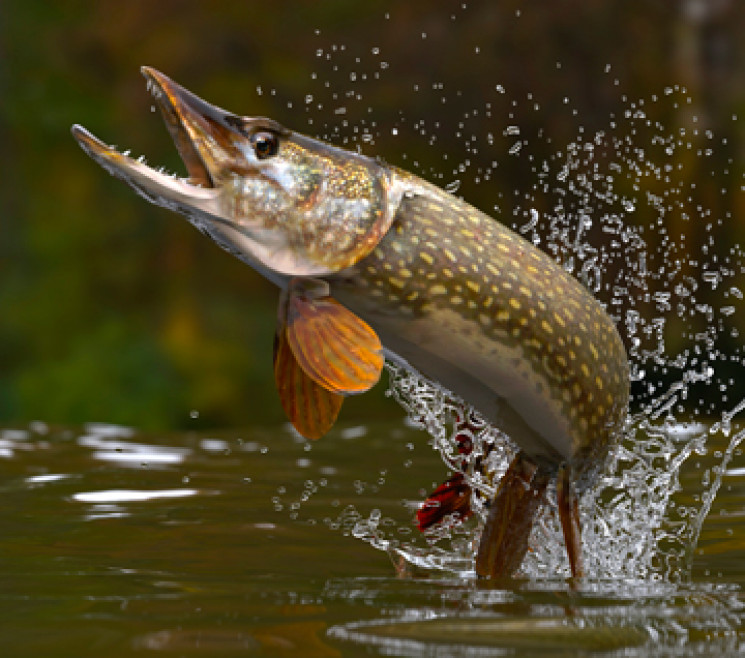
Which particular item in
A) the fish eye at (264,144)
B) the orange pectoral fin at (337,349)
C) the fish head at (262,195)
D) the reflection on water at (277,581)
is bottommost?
the reflection on water at (277,581)

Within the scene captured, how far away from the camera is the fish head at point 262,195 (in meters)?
2.62

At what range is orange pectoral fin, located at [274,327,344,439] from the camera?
8.96 feet

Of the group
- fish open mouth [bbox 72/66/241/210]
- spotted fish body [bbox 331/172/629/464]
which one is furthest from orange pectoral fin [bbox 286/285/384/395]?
fish open mouth [bbox 72/66/241/210]

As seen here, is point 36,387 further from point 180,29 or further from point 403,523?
point 403,523

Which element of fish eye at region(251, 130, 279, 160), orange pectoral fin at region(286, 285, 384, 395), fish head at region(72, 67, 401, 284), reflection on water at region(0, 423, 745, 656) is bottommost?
reflection on water at region(0, 423, 745, 656)

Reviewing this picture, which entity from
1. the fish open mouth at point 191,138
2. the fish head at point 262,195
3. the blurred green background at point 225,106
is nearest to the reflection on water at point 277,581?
the fish head at point 262,195

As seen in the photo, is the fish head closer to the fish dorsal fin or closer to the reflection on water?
the fish dorsal fin

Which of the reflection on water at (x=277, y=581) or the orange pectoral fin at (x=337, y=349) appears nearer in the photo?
the reflection on water at (x=277, y=581)

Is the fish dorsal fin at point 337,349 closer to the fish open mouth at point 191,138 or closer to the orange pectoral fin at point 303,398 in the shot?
the orange pectoral fin at point 303,398

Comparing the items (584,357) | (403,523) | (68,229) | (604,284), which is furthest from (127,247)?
(584,357)

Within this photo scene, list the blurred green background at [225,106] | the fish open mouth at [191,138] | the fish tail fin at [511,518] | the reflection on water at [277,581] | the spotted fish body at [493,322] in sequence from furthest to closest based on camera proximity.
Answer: the blurred green background at [225,106] < the fish tail fin at [511,518] < the spotted fish body at [493,322] < the fish open mouth at [191,138] < the reflection on water at [277,581]

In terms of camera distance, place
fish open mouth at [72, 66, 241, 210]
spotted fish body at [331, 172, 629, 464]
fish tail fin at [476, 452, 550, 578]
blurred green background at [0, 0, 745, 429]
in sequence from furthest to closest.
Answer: blurred green background at [0, 0, 745, 429] < fish tail fin at [476, 452, 550, 578] < spotted fish body at [331, 172, 629, 464] < fish open mouth at [72, 66, 241, 210]

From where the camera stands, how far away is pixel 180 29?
10992 millimetres

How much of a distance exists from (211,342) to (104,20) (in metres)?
3.12
